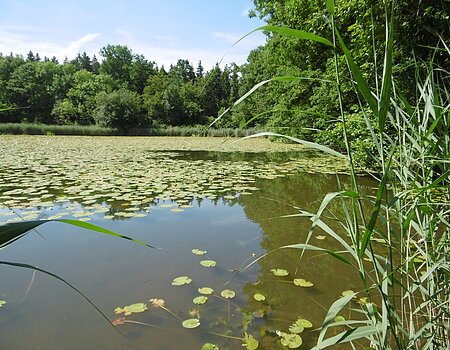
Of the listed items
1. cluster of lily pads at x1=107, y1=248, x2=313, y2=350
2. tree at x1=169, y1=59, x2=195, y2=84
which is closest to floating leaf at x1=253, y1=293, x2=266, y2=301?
cluster of lily pads at x1=107, y1=248, x2=313, y2=350

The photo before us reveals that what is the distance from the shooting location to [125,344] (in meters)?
1.43

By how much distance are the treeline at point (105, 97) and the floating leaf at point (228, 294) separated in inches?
1092

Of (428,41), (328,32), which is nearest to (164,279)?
(428,41)

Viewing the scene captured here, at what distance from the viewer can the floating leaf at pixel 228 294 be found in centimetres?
183

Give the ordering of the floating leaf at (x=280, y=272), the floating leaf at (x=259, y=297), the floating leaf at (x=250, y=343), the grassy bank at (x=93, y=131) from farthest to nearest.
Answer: the grassy bank at (x=93, y=131)
the floating leaf at (x=280, y=272)
the floating leaf at (x=259, y=297)
the floating leaf at (x=250, y=343)

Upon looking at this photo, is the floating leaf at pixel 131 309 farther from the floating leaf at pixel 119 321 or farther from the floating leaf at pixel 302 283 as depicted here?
the floating leaf at pixel 302 283

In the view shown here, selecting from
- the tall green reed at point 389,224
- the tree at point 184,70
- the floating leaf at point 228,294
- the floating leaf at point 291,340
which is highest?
the tree at point 184,70

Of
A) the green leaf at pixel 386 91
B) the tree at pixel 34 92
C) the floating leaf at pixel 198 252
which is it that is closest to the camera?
the green leaf at pixel 386 91

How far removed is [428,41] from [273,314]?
562 centimetres

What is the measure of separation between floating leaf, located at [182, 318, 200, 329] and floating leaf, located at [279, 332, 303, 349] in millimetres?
458

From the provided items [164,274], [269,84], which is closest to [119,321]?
[164,274]

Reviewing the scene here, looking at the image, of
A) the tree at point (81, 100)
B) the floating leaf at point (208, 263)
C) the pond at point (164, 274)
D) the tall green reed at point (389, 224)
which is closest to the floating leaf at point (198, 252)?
the pond at point (164, 274)

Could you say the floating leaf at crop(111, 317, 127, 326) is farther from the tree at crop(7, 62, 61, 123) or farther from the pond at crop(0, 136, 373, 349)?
the tree at crop(7, 62, 61, 123)

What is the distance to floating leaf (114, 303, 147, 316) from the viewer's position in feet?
5.43
